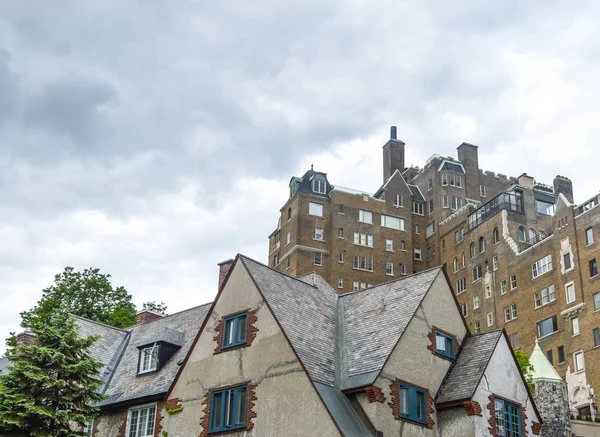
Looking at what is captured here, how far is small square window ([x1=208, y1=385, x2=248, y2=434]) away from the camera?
31.1 meters

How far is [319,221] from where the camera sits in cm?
10675

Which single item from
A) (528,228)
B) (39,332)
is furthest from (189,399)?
(528,228)

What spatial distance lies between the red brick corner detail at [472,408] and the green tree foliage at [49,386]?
45.7 ft

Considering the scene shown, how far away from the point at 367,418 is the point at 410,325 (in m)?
4.55

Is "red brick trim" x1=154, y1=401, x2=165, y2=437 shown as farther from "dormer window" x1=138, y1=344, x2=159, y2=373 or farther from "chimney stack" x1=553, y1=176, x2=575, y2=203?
"chimney stack" x1=553, y1=176, x2=575, y2=203

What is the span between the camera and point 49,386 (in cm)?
3195

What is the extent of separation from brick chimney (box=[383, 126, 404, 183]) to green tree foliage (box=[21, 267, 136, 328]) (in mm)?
60416

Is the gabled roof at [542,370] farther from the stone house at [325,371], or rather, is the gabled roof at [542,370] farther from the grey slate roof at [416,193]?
Result: the grey slate roof at [416,193]

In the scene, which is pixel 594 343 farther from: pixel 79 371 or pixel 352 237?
pixel 79 371

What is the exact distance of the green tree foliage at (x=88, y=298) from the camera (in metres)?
64.4

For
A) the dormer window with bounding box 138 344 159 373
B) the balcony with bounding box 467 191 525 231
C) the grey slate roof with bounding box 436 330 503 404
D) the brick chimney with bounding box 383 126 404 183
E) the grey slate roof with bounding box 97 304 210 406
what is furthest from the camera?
the brick chimney with bounding box 383 126 404 183

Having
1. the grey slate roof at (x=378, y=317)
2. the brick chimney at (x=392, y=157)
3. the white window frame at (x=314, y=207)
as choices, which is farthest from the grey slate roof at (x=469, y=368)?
the brick chimney at (x=392, y=157)

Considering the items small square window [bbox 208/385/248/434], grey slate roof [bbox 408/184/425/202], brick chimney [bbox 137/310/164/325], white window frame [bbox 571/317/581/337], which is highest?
grey slate roof [bbox 408/184/425/202]

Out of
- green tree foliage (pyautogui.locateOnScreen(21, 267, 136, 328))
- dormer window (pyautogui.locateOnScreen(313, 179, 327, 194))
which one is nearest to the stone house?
green tree foliage (pyautogui.locateOnScreen(21, 267, 136, 328))
